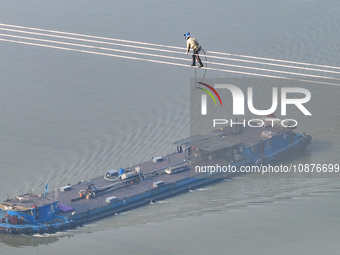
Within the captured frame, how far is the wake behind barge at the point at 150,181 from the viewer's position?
4216cm

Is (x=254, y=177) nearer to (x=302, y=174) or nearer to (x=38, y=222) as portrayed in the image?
(x=302, y=174)

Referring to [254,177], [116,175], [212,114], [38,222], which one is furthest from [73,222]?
[212,114]

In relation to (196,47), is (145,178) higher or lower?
lower

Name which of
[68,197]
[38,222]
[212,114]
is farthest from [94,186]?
[212,114]

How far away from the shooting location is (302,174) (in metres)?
49.2

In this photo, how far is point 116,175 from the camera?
47.6 meters

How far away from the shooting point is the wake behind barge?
4216 cm

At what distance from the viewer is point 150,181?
4775 cm

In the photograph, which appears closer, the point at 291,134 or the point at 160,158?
the point at 160,158

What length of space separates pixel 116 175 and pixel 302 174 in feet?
39.6

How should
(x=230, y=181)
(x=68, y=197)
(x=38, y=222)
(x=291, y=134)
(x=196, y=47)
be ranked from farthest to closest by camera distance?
(x=291, y=134)
(x=230, y=181)
(x=68, y=197)
(x=38, y=222)
(x=196, y=47)

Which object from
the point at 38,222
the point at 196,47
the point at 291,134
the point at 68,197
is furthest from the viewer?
the point at 291,134

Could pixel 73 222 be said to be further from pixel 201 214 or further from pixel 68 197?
pixel 201 214

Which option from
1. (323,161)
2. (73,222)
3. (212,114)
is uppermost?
(212,114)
